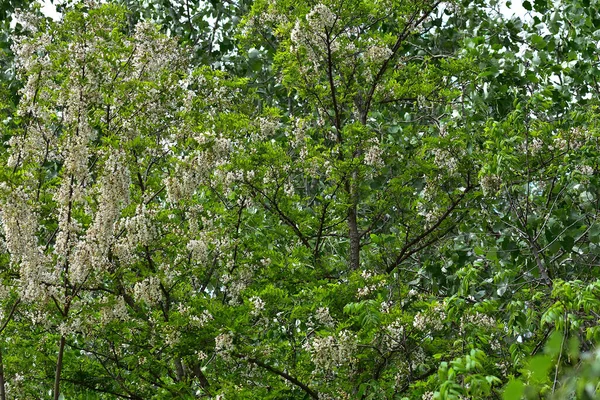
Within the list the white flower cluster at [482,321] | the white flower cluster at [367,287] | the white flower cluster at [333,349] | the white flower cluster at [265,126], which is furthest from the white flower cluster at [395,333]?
the white flower cluster at [265,126]

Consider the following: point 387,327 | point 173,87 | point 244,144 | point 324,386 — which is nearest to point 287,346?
point 324,386

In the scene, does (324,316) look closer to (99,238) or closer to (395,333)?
(395,333)

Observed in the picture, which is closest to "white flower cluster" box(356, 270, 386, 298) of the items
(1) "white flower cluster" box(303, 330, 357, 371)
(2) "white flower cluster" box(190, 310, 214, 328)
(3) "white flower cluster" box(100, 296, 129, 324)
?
(1) "white flower cluster" box(303, 330, 357, 371)

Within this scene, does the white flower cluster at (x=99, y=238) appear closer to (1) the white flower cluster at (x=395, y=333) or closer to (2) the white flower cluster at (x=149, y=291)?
(2) the white flower cluster at (x=149, y=291)

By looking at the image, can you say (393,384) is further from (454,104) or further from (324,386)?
(454,104)

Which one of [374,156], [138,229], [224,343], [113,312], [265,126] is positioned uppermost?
[265,126]

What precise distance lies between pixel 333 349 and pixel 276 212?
184cm

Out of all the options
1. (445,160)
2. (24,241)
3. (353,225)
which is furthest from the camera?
(353,225)

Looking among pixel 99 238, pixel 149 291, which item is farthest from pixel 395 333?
pixel 99 238

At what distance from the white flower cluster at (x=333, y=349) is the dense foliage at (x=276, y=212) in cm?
1

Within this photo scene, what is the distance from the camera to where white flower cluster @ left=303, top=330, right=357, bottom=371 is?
5270 mm

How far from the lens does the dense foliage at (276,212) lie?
4926 millimetres

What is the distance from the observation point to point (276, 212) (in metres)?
6.81

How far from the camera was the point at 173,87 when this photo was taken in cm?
627
